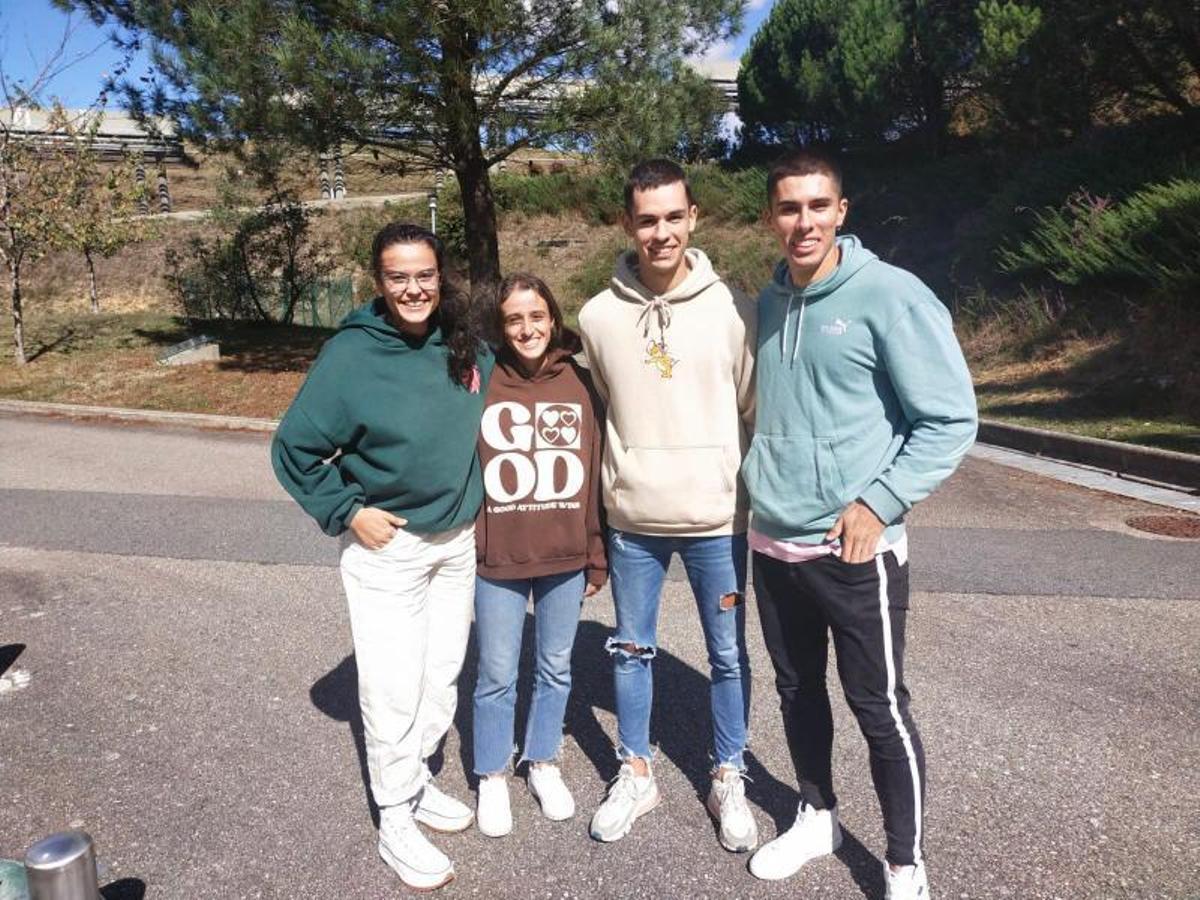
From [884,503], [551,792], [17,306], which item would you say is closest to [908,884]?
[884,503]

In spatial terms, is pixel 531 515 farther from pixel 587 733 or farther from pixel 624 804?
pixel 587 733

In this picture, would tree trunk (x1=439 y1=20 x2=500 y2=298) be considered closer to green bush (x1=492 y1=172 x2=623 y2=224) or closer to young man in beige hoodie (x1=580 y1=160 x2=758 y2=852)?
young man in beige hoodie (x1=580 y1=160 x2=758 y2=852)

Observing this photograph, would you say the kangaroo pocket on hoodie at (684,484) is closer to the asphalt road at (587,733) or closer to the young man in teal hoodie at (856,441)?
the young man in teal hoodie at (856,441)

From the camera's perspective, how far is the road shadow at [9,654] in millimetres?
4098

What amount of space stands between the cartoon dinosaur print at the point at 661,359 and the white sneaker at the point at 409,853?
147 cm

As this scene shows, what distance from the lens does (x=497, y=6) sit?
1034cm

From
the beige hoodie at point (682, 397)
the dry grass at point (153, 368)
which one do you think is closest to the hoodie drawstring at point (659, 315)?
the beige hoodie at point (682, 397)

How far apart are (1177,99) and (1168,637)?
1397 centimetres

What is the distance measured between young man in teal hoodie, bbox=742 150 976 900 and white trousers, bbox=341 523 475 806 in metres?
0.94

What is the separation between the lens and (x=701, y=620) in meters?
2.78

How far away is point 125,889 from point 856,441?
233 centimetres

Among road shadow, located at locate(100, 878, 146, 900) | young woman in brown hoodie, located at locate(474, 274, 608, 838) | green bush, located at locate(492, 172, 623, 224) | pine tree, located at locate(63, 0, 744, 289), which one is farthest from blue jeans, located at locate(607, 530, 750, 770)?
green bush, located at locate(492, 172, 623, 224)

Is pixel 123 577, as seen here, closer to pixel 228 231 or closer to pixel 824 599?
pixel 824 599

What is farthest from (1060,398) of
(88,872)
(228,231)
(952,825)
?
(228,231)
